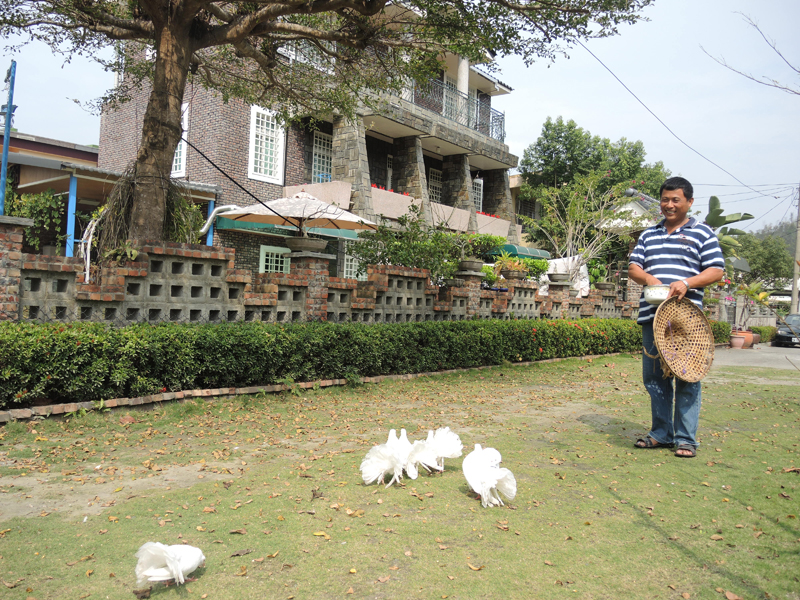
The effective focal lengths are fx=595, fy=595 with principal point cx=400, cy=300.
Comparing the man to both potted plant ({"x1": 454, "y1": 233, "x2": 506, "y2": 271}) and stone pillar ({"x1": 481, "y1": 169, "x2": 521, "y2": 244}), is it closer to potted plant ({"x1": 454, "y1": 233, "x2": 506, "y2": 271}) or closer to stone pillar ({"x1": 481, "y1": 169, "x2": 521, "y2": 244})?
potted plant ({"x1": 454, "y1": 233, "x2": 506, "y2": 271})

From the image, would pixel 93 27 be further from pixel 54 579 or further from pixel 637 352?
pixel 637 352

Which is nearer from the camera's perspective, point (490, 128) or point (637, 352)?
point (637, 352)

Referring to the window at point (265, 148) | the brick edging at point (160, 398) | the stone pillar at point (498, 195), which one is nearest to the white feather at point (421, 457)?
the brick edging at point (160, 398)

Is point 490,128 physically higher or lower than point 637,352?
higher

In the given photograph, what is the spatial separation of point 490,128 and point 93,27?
18300 millimetres

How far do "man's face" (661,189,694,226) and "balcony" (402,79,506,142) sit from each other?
1615cm

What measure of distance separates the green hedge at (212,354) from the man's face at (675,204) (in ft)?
14.6

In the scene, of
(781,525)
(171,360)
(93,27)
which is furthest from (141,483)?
(93,27)

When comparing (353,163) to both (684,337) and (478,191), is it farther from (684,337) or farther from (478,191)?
(684,337)

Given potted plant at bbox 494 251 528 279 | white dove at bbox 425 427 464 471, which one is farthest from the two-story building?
white dove at bbox 425 427 464 471

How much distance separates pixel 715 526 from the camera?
11.1 feet

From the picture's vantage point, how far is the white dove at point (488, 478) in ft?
11.9

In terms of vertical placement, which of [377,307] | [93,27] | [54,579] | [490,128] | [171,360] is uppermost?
[490,128]

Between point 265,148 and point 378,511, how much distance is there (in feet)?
50.5
